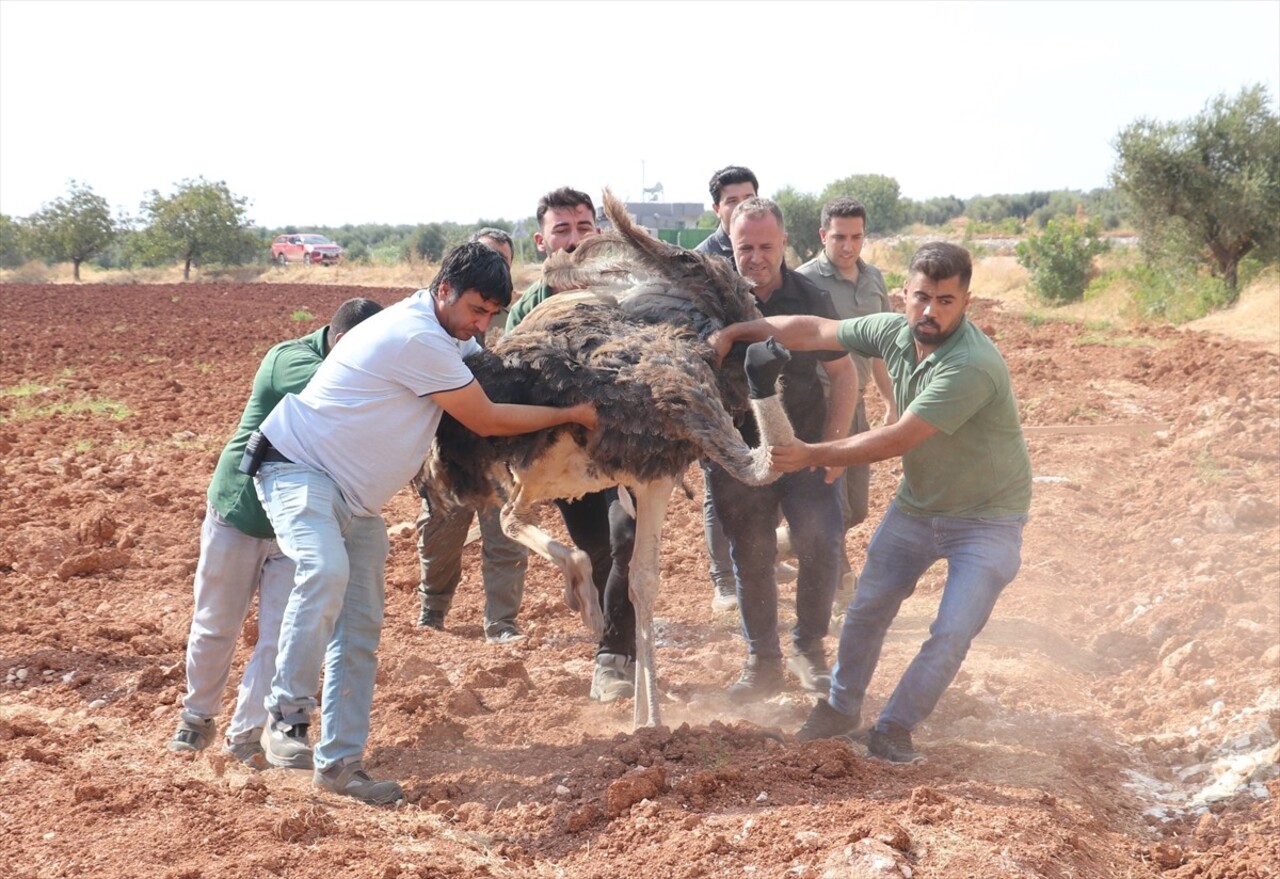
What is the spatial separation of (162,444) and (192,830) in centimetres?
812

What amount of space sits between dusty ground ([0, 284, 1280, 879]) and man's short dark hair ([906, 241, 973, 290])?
5.50 ft

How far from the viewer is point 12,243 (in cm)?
5709

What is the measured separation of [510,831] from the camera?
425 centimetres

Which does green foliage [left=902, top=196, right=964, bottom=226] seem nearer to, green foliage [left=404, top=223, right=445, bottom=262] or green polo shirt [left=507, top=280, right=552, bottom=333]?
green foliage [left=404, top=223, right=445, bottom=262]

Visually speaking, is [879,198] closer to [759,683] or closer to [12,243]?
[12,243]

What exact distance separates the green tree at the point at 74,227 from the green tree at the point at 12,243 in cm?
85

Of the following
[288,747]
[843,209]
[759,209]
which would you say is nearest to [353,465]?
[288,747]

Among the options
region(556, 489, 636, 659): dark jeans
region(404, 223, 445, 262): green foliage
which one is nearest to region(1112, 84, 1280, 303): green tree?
region(556, 489, 636, 659): dark jeans

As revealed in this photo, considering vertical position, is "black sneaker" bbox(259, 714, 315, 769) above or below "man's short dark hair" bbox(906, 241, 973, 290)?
below

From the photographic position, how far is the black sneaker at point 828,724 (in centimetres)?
488

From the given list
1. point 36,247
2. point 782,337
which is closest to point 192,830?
point 782,337

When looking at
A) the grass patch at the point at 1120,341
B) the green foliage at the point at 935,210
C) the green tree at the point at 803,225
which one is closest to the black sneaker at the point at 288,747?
the grass patch at the point at 1120,341

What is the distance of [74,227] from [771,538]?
55.9m

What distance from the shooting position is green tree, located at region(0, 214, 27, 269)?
182 ft
